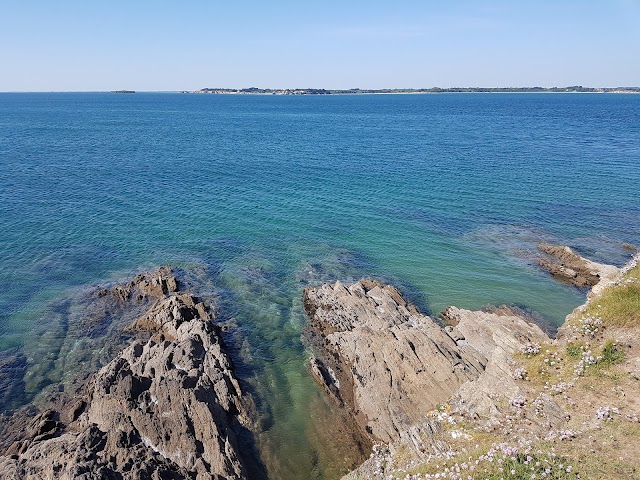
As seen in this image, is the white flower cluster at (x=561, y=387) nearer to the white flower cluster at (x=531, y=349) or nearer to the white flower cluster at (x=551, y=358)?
the white flower cluster at (x=551, y=358)

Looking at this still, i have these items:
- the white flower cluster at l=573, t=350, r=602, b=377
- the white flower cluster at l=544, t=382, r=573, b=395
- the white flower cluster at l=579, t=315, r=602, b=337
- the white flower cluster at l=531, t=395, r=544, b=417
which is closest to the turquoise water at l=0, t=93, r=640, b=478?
the white flower cluster at l=531, t=395, r=544, b=417

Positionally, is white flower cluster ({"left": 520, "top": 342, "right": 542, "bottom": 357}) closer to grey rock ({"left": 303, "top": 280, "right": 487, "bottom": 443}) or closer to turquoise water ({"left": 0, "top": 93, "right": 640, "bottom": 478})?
grey rock ({"left": 303, "top": 280, "right": 487, "bottom": 443})

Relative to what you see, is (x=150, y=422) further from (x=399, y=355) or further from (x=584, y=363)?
(x=584, y=363)

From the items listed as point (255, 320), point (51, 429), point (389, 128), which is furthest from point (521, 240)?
point (389, 128)

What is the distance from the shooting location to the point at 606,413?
59.7 feet

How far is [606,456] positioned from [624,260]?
35.9 m

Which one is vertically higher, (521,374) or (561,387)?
(561,387)

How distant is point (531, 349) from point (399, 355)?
7719 mm

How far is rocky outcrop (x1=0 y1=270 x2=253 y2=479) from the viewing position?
1880cm

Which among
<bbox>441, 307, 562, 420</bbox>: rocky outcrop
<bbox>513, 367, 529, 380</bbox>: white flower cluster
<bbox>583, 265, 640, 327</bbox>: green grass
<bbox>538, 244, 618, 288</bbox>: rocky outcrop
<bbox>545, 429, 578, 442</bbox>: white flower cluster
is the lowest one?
<bbox>538, 244, 618, 288</bbox>: rocky outcrop

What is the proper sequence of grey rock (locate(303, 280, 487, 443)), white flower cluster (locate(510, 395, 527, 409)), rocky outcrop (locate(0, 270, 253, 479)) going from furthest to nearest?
1. grey rock (locate(303, 280, 487, 443))
2. white flower cluster (locate(510, 395, 527, 409))
3. rocky outcrop (locate(0, 270, 253, 479))

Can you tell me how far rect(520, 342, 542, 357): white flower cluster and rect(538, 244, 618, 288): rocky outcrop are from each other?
20.0 meters

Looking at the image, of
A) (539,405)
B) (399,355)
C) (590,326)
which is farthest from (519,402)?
(399,355)

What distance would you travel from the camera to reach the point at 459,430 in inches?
754
